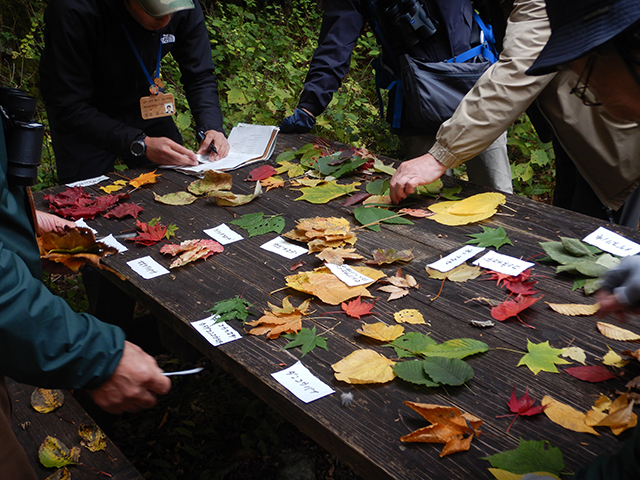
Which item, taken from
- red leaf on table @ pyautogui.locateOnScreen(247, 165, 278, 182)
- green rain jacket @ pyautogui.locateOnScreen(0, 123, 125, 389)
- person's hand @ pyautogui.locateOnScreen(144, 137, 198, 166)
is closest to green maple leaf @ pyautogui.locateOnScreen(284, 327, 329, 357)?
green rain jacket @ pyautogui.locateOnScreen(0, 123, 125, 389)

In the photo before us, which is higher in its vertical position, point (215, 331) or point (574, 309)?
point (574, 309)

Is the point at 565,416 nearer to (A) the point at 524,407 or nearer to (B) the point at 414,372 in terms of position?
(A) the point at 524,407

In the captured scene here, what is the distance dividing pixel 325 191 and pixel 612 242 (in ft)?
3.56

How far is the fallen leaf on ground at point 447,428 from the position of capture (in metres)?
Answer: 0.93

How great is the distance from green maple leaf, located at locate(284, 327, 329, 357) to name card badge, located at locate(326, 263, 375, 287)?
0.79 ft

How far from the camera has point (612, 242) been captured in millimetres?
1604

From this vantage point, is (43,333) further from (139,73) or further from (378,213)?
(139,73)

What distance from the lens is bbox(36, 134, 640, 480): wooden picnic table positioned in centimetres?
95

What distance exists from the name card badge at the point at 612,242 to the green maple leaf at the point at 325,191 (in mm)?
936

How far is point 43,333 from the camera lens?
96 cm

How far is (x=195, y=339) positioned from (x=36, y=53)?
556 cm

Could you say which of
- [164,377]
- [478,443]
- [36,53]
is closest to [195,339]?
[164,377]

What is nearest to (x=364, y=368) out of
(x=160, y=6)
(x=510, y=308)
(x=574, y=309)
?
(x=510, y=308)

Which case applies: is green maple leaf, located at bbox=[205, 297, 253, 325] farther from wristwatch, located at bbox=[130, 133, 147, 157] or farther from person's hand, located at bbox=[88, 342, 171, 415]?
wristwatch, located at bbox=[130, 133, 147, 157]
